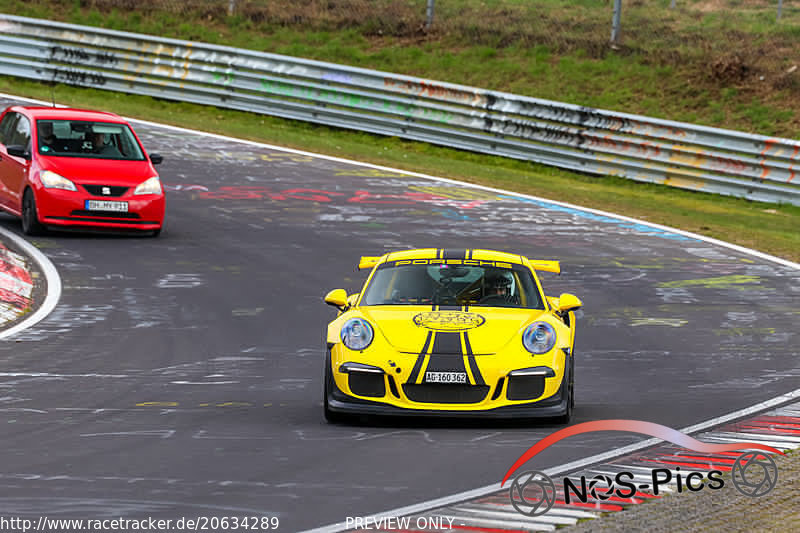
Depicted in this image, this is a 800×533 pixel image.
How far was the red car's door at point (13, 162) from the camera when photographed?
19.4 meters

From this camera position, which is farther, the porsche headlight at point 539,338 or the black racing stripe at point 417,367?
the porsche headlight at point 539,338

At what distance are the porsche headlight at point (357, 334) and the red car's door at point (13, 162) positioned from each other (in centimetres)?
1085

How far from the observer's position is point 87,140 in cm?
2000

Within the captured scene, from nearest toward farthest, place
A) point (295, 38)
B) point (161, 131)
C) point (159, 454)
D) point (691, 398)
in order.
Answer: point (159, 454)
point (691, 398)
point (161, 131)
point (295, 38)

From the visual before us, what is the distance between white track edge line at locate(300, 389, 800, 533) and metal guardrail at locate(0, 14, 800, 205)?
14619mm

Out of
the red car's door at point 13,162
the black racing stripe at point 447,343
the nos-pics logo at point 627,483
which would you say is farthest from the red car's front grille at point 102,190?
the nos-pics logo at point 627,483

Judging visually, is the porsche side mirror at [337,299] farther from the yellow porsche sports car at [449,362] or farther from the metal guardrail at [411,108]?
the metal guardrail at [411,108]

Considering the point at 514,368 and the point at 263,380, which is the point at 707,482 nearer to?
the point at 514,368

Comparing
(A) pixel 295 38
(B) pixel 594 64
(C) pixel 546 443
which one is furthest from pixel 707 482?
(A) pixel 295 38

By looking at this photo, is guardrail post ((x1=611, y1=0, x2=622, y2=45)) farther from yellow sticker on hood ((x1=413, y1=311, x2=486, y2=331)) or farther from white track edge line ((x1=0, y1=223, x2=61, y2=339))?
yellow sticker on hood ((x1=413, y1=311, x2=486, y2=331))

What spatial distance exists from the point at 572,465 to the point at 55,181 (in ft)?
40.8

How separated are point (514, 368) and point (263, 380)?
9.30 feet

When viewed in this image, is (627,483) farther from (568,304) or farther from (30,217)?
(30,217)

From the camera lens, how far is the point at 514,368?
30.3 ft
